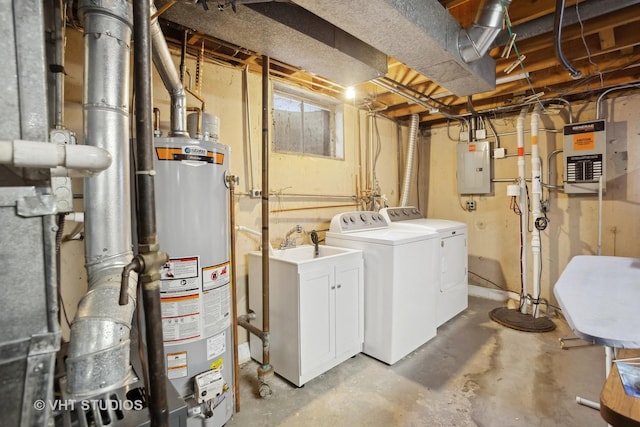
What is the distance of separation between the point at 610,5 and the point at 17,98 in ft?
8.33

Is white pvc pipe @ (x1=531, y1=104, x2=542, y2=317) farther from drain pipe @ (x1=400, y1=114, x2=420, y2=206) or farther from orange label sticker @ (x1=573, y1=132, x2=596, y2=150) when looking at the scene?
drain pipe @ (x1=400, y1=114, x2=420, y2=206)

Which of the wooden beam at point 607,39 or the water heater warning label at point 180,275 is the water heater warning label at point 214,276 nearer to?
the water heater warning label at point 180,275

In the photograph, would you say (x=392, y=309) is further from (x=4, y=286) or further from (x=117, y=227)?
(x=4, y=286)

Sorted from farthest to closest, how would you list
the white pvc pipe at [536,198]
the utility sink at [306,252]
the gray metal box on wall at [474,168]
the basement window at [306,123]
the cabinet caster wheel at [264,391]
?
the gray metal box on wall at [474,168]
the white pvc pipe at [536,198]
the basement window at [306,123]
the utility sink at [306,252]
the cabinet caster wheel at [264,391]

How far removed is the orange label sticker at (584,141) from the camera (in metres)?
2.85

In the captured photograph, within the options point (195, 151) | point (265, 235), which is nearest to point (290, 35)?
point (195, 151)

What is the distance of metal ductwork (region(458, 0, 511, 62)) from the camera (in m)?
1.53

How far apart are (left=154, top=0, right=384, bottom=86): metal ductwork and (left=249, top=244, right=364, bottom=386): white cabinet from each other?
1353 mm

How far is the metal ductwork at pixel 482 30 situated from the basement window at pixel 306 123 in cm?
147

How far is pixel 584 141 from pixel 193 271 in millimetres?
→ 3685

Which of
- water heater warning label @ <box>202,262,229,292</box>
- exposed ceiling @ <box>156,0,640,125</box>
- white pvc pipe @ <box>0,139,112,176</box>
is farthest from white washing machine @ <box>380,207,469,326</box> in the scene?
white pvc pipe @ <box>0,139,112,176</box>

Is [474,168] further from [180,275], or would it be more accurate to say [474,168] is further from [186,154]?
[180,275]

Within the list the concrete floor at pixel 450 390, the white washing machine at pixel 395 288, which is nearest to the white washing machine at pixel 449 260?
the white washing machine at pixel 395 288

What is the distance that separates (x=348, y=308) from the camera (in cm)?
229
